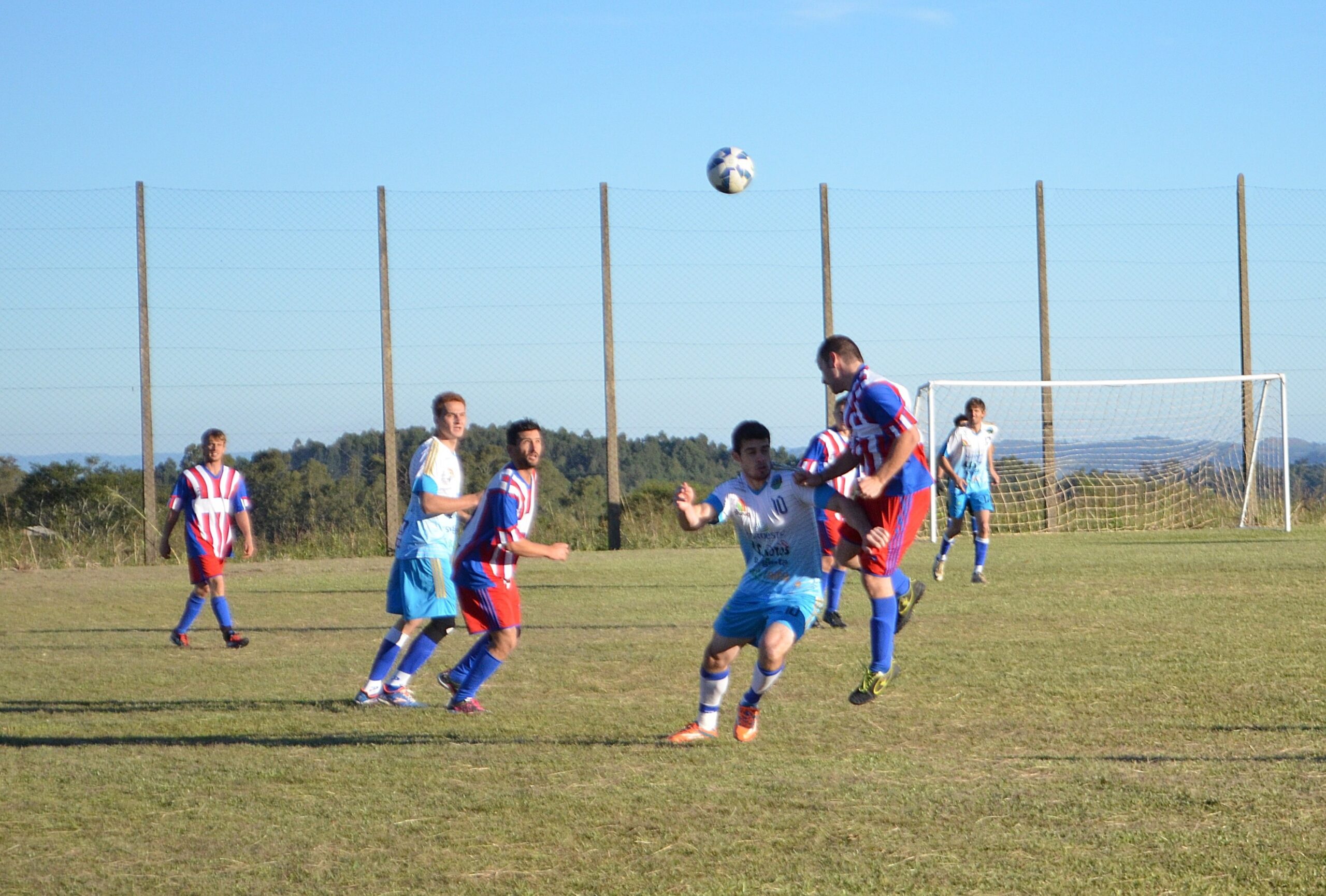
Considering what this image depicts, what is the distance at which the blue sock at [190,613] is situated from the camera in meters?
10.5

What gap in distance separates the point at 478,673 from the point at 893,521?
7.59ft

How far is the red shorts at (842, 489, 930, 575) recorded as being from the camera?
725cm

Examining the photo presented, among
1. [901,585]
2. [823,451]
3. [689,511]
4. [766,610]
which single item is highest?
[823,451]

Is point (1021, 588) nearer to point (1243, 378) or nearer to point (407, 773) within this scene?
point (407, 773)

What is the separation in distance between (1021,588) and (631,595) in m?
3.74

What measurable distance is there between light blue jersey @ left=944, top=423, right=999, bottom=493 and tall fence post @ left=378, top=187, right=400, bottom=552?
1001 centimetres

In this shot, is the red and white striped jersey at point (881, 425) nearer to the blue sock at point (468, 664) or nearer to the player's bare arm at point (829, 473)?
the player's bare arm at point (829, 473)

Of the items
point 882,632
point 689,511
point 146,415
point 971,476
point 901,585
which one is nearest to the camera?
point 689,511

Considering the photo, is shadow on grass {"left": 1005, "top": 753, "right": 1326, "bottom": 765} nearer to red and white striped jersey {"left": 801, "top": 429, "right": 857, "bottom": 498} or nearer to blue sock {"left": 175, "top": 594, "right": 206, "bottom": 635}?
red and white striped jersey {"left": 801, "top": 429, "right": 857, "bottom": 498}

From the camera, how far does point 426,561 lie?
773 centimetres

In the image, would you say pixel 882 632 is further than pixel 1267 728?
Yes

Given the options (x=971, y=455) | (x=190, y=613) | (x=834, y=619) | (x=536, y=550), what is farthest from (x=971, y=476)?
(x=536, y=550)

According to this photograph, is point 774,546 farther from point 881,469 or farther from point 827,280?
point 827,280

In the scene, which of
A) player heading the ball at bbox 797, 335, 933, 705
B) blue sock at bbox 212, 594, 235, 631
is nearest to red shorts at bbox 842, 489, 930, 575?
player heading the ball at bbox 797, 335, 933, 705
